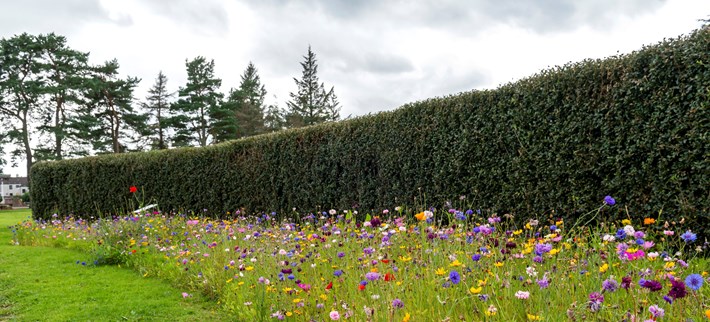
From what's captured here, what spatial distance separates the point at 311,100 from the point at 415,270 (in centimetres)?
3434

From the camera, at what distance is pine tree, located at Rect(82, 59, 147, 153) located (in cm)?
2966

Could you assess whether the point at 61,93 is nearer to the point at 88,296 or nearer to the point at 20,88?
the point at 20,88

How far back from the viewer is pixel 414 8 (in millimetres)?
5984

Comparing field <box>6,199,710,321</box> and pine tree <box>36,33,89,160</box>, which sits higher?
pine tree <box>36,33,89,160</box>

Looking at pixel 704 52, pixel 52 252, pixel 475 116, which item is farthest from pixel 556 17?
pixel 52 252

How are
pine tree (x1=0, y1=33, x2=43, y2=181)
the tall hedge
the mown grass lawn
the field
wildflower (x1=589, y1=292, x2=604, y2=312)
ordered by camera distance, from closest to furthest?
wildflower (x1=589, y1=292, x2=604, y2=312), the field, the tall hedge, the mown grass lawn, pine tree (x1=0, y1=33, x2=43, y2=181)

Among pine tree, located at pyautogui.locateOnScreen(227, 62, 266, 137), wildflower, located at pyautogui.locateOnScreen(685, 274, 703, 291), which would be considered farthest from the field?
pine tree, located at pyautogui.locateOnScreen(227, 62, 266, 137)

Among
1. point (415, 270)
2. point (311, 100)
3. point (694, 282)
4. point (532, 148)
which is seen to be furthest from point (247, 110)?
point (694, 282)

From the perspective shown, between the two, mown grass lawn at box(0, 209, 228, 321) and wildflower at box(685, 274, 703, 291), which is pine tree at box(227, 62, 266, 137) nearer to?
mown grass lawn at box(0, 209, 228, 321)

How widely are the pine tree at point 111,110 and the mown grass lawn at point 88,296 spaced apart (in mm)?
27010

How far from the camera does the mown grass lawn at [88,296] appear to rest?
12.3ft

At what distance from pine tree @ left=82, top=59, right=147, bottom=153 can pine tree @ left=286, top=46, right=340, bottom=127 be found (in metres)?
11.8

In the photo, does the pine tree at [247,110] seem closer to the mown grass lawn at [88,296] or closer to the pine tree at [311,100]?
the pine tree at [311,100]

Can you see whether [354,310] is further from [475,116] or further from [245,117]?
[245,117]
